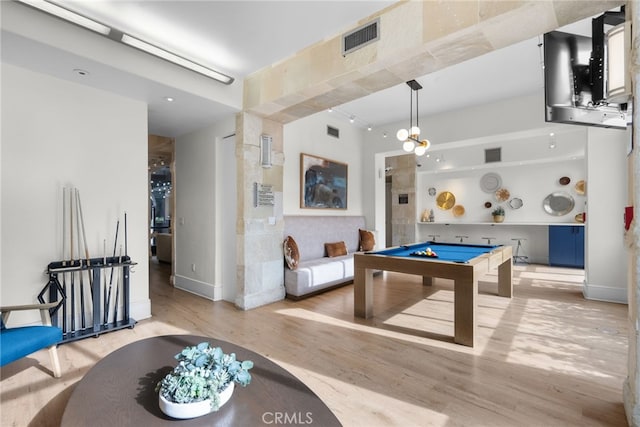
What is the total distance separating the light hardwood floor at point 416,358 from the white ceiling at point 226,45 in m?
2.65

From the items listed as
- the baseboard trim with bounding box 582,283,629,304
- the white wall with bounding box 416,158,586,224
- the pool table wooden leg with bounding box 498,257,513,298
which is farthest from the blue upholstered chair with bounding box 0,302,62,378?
the white wall with bounding box 416,158,586,224

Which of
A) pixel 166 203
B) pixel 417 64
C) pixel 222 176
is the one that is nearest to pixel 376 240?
pixel 222 176

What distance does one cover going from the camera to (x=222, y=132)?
4379 mm

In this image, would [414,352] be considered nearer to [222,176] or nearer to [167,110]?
[222,176]

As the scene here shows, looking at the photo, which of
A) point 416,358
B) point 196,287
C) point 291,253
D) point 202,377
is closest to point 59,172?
point 196,287

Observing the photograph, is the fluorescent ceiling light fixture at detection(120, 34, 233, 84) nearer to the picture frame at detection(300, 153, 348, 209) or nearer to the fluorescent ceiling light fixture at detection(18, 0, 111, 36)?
the fluorescent ceiling light fixture at detection(18, 0, 111, 36)

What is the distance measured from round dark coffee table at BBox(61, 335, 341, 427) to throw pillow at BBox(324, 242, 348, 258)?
372cm

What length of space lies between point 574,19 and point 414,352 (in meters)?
2.82

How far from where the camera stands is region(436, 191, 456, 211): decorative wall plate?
340 inches

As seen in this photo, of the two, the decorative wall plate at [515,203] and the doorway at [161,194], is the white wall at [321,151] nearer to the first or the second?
the doorway at [161,194]

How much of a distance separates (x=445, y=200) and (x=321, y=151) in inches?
189

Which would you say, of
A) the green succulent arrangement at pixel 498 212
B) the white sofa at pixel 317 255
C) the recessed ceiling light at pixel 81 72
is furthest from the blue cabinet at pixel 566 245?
the recessed ceiling light at pixel 81 72

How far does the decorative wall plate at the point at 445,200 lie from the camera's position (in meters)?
8.65

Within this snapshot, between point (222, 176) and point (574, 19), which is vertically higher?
point (574, 19)
